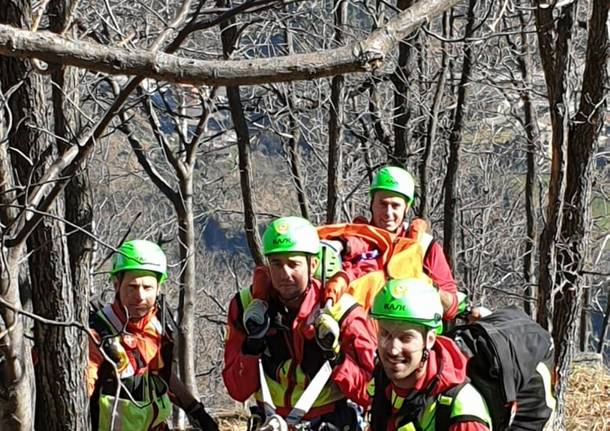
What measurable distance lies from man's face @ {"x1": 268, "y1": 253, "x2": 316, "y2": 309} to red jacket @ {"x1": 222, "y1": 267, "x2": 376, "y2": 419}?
63mm

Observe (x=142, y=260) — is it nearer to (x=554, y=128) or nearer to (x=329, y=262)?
(x=329, y=262)

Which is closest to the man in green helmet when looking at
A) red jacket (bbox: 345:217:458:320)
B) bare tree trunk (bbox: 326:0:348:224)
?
red jacket (bbox: 345:217:458:320)

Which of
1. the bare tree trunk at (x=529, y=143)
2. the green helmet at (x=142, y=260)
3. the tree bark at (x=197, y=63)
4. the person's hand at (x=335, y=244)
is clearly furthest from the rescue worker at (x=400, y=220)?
the bare tree trunk at (x=529, y=143)

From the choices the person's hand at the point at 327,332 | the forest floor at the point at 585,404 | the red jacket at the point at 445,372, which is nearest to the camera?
the red jacket at the point at 445,372

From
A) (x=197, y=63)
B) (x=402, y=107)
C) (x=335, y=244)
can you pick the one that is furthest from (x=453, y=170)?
(x=197, y=63)

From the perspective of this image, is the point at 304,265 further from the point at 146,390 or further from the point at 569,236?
the point at 569,236

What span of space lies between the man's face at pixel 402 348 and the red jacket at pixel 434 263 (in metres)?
2.02

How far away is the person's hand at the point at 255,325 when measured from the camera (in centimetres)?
520

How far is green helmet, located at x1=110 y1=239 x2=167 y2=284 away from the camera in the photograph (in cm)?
521

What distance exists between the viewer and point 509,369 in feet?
13.4

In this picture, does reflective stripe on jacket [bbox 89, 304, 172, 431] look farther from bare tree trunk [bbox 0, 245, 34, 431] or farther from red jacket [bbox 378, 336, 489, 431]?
red jacket [bbox 378, 336, 489, 431]

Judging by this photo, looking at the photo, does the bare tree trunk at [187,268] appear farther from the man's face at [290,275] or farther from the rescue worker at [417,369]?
the rescue worker at [417,369]

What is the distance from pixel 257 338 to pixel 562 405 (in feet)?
11.4

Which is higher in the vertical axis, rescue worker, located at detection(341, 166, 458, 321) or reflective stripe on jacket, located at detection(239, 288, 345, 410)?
rescue worker, located at detection(341, 166, 458, 321)
